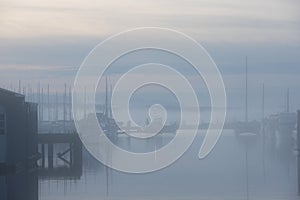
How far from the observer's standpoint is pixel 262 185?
101ft

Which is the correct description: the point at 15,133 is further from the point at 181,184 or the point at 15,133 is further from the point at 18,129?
the point at 181,184

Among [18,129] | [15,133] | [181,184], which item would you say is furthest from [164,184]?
[18,129]

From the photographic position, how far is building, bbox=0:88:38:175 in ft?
103

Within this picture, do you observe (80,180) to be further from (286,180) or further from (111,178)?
(286,180)

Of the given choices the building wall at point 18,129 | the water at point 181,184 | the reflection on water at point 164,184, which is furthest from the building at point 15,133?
the water at point 181,184

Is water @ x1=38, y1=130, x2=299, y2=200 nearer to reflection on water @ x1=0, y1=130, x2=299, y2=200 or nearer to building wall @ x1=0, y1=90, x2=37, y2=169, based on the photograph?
reflection on water @ x1=0, y1=130, x2=299, y2=200

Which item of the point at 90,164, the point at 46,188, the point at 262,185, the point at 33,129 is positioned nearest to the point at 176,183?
the point at 262,185

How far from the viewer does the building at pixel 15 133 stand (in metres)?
31.4

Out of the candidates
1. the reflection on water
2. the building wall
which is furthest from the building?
the reflection on water

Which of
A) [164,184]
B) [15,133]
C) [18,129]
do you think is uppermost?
[18,129]

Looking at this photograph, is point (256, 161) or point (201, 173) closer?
point (201, 173)

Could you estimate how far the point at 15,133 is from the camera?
108ft

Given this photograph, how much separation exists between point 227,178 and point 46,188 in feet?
30.2

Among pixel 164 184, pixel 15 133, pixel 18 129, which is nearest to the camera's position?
pixel 164 184
